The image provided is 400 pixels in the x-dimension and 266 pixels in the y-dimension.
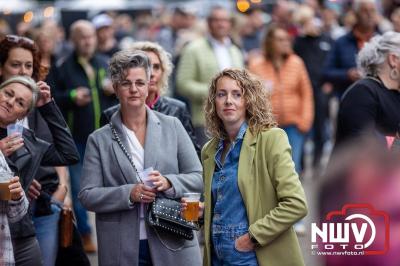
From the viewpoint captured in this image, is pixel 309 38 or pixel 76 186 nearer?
pixel 76 186

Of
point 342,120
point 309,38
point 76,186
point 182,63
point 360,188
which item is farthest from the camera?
point 309,38

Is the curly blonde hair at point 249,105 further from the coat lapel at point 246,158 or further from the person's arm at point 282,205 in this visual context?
the person's arm at point 282,205

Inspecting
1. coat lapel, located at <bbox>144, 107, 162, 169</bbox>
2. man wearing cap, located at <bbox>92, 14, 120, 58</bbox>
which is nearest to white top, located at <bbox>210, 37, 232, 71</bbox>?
man wearing cap, located at <bbox>92, 14, 120, 58</bbox>

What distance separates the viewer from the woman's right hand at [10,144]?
6.08 m

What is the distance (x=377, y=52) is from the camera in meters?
7.36

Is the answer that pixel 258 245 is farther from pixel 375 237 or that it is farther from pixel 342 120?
pixel 342 120

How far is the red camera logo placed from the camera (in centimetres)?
601

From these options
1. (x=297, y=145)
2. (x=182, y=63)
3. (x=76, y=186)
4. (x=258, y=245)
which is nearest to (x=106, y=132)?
(x=258, y=245)

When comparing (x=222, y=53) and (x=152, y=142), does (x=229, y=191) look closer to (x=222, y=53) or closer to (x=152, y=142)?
(x=152, y=142)

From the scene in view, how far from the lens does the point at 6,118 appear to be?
6.30 m

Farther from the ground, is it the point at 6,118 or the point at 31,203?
the point at 6,118

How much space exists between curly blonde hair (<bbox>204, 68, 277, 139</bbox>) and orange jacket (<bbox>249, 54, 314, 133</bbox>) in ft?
18.0

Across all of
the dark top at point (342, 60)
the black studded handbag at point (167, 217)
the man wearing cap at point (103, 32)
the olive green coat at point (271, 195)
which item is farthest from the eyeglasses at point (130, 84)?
the man wearing cap at point (103, 32)

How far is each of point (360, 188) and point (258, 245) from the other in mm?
818
